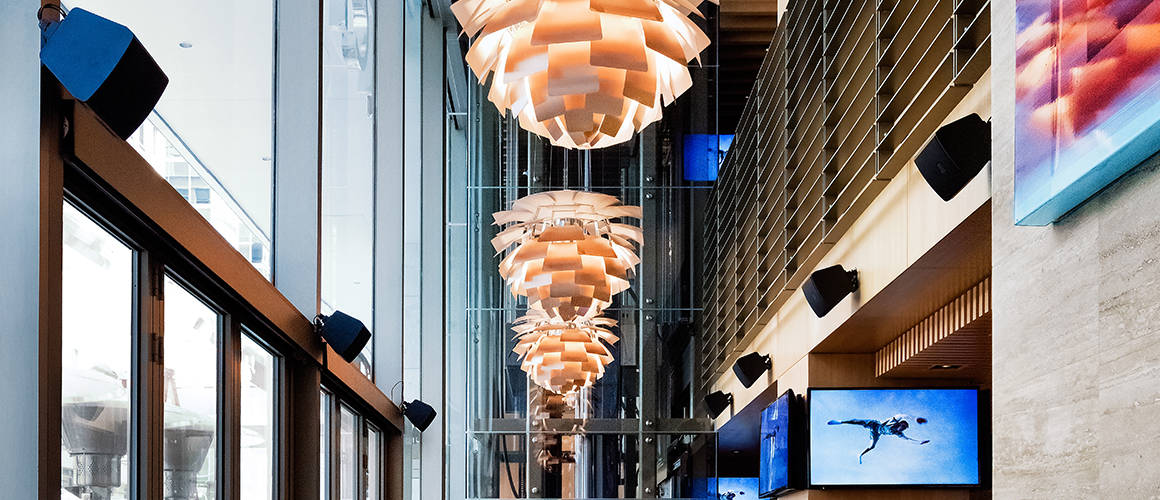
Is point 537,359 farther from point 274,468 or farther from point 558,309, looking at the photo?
point 558,309

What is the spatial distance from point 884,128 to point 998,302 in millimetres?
2872

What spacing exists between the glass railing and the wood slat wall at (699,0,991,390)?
9.43ft

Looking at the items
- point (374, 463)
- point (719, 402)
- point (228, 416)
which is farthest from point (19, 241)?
point (719, 402)

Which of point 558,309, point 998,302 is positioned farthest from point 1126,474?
point 558,309

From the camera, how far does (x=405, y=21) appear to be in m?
13.0

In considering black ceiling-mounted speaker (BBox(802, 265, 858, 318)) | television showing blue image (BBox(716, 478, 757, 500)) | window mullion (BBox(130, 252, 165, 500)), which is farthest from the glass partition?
television showing blue image (BBox(716, 478, 757, 500))

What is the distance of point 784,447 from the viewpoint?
347 inches

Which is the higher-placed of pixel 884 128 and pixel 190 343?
pixel 884 128

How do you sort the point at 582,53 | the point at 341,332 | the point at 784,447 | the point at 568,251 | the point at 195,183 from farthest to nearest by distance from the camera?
the point at 784,447
the point at 341,332
the point at 568,251
the point at 195,183
the point at 582,53

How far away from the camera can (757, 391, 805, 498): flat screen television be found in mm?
8562

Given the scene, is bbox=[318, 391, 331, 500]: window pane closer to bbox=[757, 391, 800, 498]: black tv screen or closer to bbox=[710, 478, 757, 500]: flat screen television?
bbox=[757, 391, 800, 498]: black tv screen

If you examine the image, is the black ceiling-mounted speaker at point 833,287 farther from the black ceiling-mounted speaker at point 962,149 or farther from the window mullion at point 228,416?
the window mullion at point 228,416

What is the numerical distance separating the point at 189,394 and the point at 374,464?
6.42m

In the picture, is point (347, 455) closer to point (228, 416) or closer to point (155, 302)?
point (228, 416)
